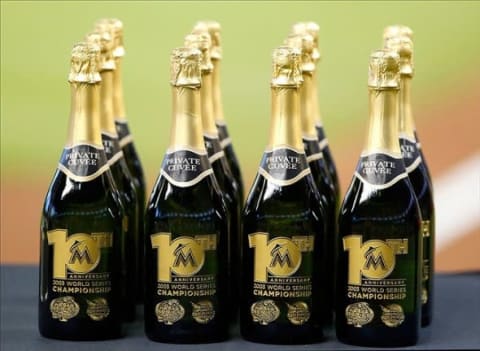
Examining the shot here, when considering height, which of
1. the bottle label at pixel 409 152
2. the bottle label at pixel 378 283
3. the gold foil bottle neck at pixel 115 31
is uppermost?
the gold foil bottle neck at pixel 115 31

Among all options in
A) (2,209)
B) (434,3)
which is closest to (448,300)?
(434,3)

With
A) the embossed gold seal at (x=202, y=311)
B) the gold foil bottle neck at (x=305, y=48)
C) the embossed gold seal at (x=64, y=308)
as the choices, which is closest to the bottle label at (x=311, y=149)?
the gold foil bottle neck at (x=305, y=48)

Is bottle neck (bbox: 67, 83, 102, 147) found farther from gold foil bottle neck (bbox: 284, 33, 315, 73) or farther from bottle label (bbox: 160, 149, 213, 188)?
gold foil bottle neck (bbox: 284, 33, 315, 73)

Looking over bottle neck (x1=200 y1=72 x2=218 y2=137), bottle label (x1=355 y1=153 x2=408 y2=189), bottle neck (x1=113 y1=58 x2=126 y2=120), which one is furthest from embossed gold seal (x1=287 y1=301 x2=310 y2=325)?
bottle neck (x1=113 y1=58 x2=126 y2=120)

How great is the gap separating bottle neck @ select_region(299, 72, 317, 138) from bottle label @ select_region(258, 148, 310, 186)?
0.86 ft

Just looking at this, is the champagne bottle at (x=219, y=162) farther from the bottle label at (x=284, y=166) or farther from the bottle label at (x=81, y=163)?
the bottle label at (x=81, y=163)

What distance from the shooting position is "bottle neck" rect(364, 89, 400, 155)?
6.56 ft

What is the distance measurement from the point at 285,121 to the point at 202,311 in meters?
0.33

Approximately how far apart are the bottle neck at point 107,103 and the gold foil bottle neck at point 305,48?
0.33m

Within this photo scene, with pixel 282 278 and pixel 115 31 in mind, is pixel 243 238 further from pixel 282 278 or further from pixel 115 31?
pixel 115 31

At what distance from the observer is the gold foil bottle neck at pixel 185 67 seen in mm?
1956

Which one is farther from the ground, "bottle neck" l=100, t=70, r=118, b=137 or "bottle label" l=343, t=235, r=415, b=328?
"bottle neck" l=100, t=70, r=118, b=137

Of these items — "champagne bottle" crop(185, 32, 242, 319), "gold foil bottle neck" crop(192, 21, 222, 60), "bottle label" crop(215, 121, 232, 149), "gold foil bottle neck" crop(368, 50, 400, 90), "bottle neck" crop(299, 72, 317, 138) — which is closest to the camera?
"gold foil bottle neck" crop(368, 50, 400, 90)

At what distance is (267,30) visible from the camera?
10.9 ft
